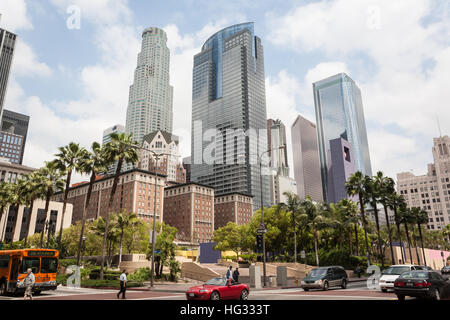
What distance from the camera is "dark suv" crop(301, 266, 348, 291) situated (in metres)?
24.1

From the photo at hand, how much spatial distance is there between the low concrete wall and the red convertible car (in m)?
22.9

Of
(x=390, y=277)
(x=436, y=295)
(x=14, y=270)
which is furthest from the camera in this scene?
(x=14, y=270)

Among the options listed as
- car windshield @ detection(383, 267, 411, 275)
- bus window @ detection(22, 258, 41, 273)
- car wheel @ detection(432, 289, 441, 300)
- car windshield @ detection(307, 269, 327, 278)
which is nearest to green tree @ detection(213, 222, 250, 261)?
car windshield @ detection(307, 269, 327, 278)

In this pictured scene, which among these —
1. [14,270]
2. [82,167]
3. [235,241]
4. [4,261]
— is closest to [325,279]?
[14,270]

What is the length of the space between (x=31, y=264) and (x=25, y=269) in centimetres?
47

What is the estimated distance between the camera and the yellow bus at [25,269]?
888 inches

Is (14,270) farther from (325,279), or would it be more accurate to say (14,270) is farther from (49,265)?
(325,279)

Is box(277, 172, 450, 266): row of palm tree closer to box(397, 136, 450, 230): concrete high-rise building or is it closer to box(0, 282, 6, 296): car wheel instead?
box(0, 282, 6, 296): car wheel

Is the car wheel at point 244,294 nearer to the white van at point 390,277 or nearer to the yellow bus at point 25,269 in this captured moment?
the white van at point 390,277

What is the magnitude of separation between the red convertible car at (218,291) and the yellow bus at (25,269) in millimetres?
13160

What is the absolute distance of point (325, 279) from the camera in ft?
80.5

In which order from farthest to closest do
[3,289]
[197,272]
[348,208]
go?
[348,208]
[197,272]
[3,289]
